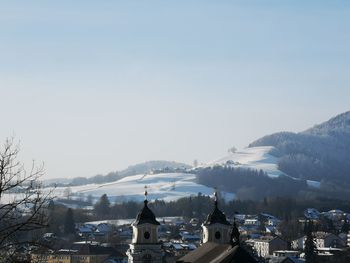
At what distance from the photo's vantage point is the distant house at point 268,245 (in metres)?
108

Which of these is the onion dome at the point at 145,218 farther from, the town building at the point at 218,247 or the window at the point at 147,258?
the town building at the point at 218,247

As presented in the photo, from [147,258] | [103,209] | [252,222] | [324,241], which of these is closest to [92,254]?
[324,241]

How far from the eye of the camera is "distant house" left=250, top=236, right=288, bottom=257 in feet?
353

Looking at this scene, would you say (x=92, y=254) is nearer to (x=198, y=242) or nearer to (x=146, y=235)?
(x=198, y=242)

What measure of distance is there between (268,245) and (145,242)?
207 feet

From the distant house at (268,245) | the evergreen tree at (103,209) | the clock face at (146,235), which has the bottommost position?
the distant house at (268,245)

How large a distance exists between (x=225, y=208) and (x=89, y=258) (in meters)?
73.0

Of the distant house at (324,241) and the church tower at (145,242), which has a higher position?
the church tower at (145,242)

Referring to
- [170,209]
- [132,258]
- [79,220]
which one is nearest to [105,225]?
[79,220]

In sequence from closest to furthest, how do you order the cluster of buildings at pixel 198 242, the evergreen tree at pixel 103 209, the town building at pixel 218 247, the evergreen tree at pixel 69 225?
the town building at pixel 218 247 < the cluster of buildings at pixel 198 242 < the evergreen tree at pixel 69 225 < the evergreen tree at pixel 103 209

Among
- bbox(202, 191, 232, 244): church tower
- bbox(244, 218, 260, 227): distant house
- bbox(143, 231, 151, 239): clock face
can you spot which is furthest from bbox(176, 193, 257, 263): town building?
bbox(244, 218, 260, 227): distant house

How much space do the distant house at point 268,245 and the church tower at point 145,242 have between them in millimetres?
60775

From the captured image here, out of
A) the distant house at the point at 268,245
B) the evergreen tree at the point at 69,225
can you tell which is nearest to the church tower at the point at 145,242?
the distant house at the point at 268,245

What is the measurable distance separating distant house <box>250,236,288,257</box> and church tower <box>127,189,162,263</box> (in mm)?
60775
